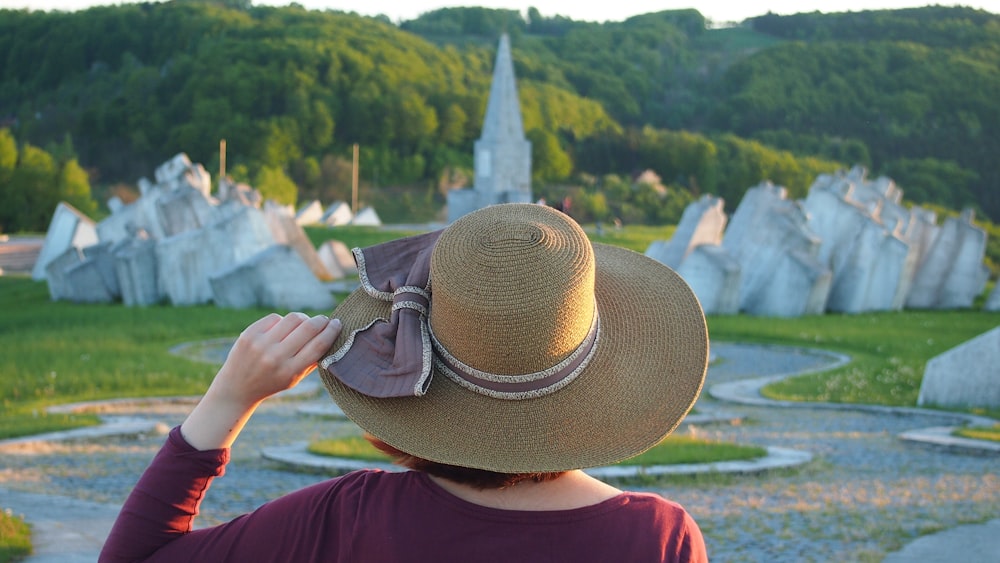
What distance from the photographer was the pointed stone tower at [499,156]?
3825 centimetres

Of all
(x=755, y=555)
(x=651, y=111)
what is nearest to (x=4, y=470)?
(x=755, y=555)

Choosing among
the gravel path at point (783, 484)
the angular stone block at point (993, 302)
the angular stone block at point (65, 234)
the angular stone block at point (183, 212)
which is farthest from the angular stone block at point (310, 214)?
the gravel path at point (783, 484)

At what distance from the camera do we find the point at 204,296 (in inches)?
905

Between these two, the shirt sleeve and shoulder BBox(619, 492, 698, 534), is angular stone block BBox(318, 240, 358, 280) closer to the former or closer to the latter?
the shirt sleeve

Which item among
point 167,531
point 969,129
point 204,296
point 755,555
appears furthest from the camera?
point 969,129

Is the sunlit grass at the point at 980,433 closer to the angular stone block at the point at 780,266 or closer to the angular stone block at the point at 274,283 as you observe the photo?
the angular stone block at the point at 780,266

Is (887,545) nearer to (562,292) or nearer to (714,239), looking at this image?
(562,292)

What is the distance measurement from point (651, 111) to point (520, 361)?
92717mm

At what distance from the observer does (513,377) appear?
6.49 ft

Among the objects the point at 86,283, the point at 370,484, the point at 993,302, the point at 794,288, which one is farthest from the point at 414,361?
the point at 993,302

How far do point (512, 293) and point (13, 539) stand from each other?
5048mm

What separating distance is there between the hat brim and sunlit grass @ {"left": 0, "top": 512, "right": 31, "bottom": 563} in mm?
4520

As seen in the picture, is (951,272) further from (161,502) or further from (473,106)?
(473,106)

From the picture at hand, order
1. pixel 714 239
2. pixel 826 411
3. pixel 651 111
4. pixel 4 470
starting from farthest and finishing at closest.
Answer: pixel 651 111 → pixel 714 239 → pixel 826 411 → pixel 4 470
